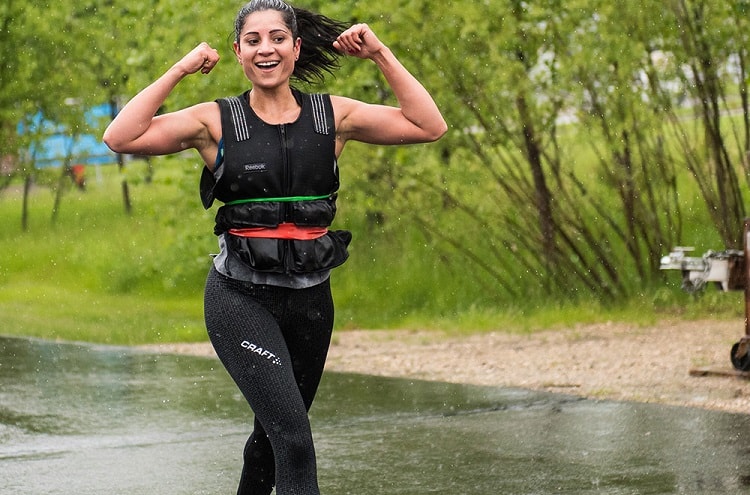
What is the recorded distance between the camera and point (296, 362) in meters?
4.51

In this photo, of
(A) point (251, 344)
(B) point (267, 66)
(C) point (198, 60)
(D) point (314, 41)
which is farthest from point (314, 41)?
(A) point (251, 344)

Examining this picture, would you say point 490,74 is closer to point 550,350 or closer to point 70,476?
point 550,350

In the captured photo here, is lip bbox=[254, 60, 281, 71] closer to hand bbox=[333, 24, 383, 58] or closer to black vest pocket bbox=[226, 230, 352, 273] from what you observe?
hand bbox=[333, 24, 383, 58]

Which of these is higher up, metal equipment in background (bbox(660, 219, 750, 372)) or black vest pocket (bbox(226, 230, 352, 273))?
black vest pocket (bbox(226, 230, 352, 273))

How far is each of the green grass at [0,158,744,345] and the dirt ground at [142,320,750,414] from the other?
65cm

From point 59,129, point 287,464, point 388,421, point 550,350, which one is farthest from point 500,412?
point 59,129

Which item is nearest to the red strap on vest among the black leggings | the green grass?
the black leggings

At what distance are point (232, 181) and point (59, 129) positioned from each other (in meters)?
22.7

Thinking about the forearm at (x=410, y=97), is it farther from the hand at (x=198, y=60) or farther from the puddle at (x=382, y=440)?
the puddle at (x=382, y=440)

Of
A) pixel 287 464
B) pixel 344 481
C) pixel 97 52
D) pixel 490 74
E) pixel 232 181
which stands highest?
pixel 97 52

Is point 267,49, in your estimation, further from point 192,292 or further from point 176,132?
point 192,292

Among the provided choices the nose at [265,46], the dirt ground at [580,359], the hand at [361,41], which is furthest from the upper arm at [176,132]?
the dirt ground at [580,359]

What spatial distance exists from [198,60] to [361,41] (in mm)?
505

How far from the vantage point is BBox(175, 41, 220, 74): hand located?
433 centimetres
